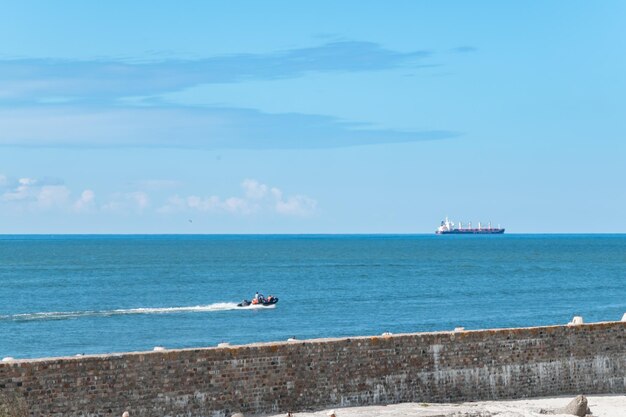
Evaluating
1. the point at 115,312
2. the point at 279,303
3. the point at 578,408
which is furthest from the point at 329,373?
the point at 279,303

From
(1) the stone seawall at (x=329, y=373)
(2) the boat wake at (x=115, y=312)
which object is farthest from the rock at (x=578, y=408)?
(2) the boat wake at (x=115, y=312)

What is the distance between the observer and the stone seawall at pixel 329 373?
73.7 ft

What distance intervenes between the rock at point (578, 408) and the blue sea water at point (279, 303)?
1408 inches

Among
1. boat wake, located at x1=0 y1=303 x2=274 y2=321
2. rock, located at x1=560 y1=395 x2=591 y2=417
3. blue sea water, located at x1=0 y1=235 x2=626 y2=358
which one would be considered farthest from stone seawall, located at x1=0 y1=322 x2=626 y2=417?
boat wake, located at x1=0 y1=303 x2=274 y2=321

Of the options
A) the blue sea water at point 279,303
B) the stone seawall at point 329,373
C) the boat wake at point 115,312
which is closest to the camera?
the stone seawall at point 329,373

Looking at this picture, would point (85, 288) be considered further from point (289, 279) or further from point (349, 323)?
point (349, 323)

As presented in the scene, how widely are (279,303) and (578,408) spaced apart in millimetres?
62564

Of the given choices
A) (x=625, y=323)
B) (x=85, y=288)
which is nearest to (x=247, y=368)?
(x=625, y=323)

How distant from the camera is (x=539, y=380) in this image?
2767cm

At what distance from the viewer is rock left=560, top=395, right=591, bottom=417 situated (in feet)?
83.0

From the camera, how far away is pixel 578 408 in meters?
25.3

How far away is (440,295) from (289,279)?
28.5 metres

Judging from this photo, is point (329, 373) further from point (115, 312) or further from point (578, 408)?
point (115, 312)

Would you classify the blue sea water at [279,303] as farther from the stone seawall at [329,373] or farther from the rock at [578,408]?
the rock at [578,408]
